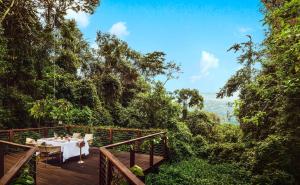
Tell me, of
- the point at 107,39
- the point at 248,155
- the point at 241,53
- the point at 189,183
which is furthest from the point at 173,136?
the point at 107,39

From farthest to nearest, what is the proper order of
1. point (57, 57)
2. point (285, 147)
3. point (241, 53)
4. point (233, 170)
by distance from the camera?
point (241, 53) < point (57, 57) < point (233, 170) < point (285, 147)

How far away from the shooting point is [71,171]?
7.60 metres

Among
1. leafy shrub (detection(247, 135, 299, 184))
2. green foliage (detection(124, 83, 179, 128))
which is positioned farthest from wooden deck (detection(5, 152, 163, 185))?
green foliage (detection(124, 83, 179, 128))

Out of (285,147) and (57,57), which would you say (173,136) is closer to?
(285,147)

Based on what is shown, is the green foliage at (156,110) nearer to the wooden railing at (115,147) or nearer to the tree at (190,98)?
the wooden railing at (115,147)

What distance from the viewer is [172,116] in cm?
1750

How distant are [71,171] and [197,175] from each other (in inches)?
249

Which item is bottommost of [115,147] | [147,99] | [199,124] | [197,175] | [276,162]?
[197,175]

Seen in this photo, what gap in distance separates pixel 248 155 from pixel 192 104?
1350cm

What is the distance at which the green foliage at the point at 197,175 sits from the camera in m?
10.3

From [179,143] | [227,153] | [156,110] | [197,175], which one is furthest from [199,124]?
[197,175]

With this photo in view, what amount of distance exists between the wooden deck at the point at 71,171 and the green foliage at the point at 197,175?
3.95 feet

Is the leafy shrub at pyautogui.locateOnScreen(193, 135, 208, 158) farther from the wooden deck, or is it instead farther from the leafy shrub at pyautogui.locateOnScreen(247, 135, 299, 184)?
the wooden deck

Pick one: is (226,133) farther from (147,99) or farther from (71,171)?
(71,171)
